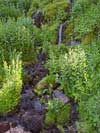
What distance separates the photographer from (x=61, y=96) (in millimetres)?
7598

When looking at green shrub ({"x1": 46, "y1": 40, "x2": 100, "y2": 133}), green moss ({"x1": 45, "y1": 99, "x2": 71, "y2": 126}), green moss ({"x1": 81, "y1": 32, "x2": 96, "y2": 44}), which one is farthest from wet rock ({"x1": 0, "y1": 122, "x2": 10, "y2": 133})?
green moss ({"x1": 81, "y1": 32, "x2": 96, "y2": 44})

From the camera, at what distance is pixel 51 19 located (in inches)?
446

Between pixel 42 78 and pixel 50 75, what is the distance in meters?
0.36

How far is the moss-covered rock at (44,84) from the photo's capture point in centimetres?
792

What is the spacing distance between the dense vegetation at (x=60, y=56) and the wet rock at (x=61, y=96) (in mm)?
78

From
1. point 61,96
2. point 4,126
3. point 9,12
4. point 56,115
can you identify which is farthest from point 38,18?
point 4,126

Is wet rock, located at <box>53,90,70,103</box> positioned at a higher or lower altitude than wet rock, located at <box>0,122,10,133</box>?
higher

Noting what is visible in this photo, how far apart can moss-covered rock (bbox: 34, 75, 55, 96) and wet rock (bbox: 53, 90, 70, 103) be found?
208 millimetres

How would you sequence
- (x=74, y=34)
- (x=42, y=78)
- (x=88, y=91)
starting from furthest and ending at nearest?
(x=74, y=34)
(x=42, y=78)
(x=88, y=91)

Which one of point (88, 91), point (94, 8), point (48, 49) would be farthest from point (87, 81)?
point (94, 8)

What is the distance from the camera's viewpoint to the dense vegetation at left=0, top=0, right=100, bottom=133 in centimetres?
702

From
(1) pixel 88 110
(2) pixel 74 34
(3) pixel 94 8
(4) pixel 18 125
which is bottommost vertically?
(4) pixel 18 125

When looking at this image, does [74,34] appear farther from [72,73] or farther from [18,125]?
[18,125]

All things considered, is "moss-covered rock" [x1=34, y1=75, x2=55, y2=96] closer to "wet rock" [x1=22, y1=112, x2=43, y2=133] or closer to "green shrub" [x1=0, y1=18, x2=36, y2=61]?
"wet rock" [x1=22, y1=112, x2=43, y2=133]
